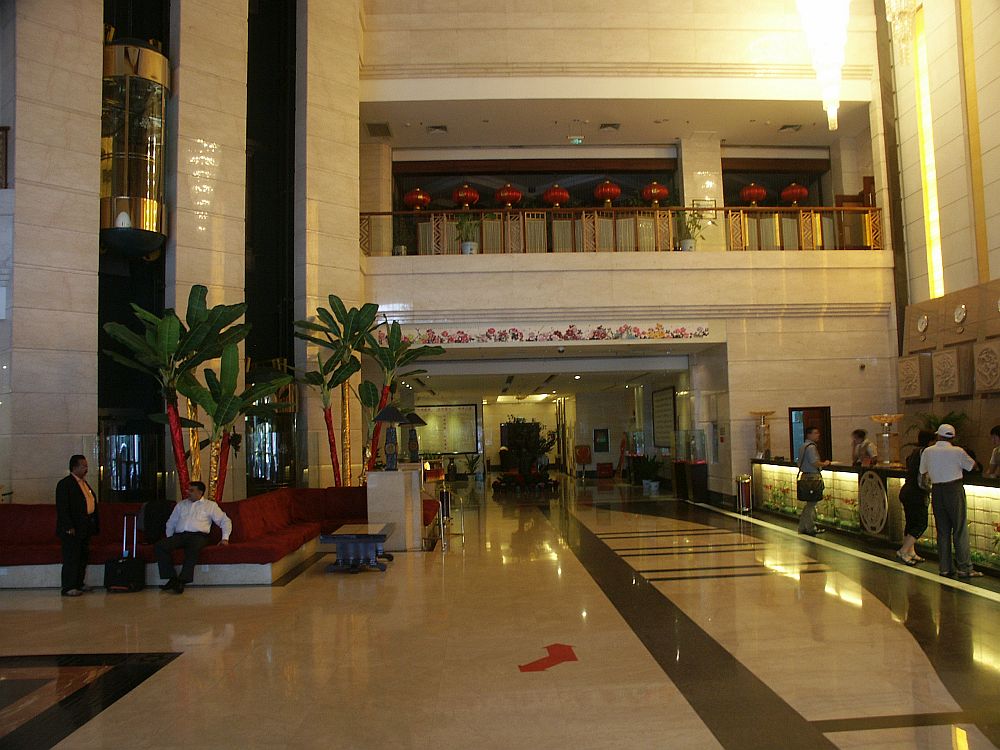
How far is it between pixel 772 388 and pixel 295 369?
8479 millimetres

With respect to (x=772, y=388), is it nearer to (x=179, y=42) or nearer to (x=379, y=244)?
(x=379, y=244)

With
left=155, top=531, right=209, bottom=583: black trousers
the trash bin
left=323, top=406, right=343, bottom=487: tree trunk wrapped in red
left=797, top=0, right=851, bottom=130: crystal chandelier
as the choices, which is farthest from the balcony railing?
left=155, top=531, right=209, bottom=583: black trousers

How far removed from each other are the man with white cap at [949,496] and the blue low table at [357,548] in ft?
17.4

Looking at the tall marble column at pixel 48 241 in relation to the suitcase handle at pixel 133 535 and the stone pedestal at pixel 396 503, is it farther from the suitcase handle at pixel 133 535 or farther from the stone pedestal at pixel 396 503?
the stone pedestal at pixel 396 503

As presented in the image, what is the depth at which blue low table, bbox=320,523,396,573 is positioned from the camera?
8359 millimetres

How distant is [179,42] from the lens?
1112 cm

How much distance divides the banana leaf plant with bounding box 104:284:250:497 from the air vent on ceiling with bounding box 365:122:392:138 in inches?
302

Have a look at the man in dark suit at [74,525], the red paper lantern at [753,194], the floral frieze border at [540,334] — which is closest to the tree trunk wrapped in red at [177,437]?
the man in dark suit at [74,525]

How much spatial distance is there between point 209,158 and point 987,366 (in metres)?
11.1

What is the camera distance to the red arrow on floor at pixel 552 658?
4.99 m

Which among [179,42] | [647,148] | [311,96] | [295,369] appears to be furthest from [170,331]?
[647,148]

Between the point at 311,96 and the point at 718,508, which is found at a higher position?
the point at 311,96

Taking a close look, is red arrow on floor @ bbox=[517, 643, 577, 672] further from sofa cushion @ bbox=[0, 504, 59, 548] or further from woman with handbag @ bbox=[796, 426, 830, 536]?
woman with handbag @ bbox=[796, 426, 830, 536]

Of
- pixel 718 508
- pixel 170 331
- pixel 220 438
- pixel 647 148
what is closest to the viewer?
pixel 170 331
